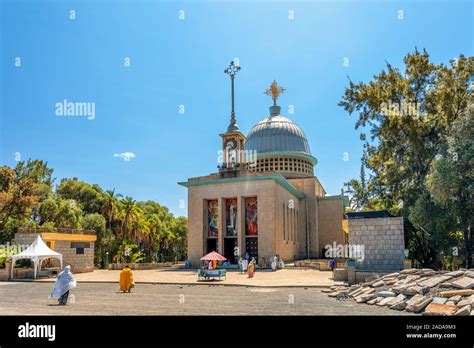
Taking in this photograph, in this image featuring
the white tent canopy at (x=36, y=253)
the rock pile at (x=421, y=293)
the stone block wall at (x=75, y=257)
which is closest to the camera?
the rock pile at (x=421, y=293)

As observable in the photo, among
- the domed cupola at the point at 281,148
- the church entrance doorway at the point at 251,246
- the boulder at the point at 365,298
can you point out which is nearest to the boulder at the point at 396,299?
the boulder at the point at 365,298

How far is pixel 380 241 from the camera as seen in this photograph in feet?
69.4

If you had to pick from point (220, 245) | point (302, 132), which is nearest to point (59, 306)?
point (220, 245)

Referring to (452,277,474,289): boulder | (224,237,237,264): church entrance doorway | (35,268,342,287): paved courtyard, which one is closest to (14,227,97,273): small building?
(35,268,342,287): paved courtyard

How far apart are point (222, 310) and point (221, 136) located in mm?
32877

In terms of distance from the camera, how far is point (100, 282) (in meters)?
24.6

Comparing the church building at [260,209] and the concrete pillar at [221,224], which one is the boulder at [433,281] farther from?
the concrete pillar at [221,224]

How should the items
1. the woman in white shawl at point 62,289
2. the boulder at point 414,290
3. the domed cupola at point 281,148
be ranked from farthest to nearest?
the domed cupola at point 281,148 → the woman in white shawl at point 62,289 → the boulder at point 414,290

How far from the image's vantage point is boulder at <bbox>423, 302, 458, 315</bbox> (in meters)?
10.7

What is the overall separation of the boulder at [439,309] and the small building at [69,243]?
27.2 meters

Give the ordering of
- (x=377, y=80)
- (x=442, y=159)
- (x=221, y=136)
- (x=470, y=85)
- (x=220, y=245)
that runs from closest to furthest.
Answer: (x=442, y=159) → (x=470, y=85) → (x=377, y=80) → (x=220, y=245) → (x=221, y=136)

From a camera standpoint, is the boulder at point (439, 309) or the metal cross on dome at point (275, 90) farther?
the metal cross on dome at point (275, 90)

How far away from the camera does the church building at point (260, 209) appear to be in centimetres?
3847
